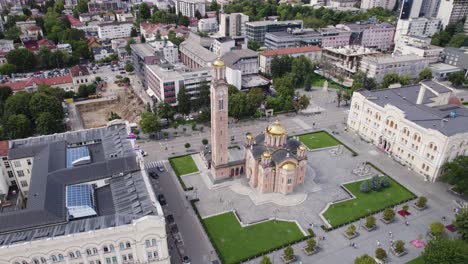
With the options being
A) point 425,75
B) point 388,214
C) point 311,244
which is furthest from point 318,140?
point 425,75

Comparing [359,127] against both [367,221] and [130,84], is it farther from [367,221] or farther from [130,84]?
[130,84]

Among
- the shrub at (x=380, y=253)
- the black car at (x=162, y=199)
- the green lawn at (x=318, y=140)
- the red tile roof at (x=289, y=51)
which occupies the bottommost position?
the black car at (x=162, y=199)

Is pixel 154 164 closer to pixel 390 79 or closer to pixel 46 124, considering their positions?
pixel 46 124

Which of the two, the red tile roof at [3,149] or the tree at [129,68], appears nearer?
the red tile roof at [3,149]

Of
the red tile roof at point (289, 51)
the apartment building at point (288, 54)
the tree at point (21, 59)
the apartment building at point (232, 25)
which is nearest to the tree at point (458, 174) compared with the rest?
the apartment building at point (288, 54)

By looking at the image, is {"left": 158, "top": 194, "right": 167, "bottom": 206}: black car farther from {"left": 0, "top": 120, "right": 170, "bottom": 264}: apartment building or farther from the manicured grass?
the manicured grass

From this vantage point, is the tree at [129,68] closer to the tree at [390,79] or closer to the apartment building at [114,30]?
the apartment building at [114,30]

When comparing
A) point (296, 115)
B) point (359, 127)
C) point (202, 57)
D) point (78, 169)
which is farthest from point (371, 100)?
point (78, 169)
